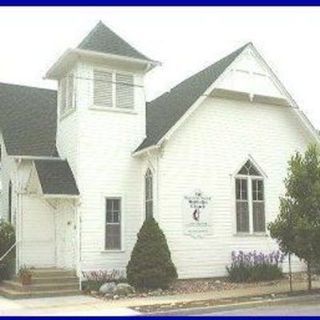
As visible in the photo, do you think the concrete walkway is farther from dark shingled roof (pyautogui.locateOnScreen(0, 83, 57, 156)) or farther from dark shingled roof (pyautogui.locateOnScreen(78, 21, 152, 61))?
dark shingled roof (pyautogui.locateOnScreen(78, 21, 152, 61))

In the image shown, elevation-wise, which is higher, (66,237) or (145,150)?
(145,150)

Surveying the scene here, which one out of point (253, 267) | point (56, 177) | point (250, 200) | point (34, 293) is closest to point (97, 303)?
point (34, 293)

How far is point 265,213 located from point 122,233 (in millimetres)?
5391

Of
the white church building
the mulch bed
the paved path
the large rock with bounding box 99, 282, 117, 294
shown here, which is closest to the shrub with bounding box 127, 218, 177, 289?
the mulch bed

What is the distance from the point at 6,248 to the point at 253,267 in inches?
340

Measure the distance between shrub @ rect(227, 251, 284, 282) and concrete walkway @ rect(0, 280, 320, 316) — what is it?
4.90 feet

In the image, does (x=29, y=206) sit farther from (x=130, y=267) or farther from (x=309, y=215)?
(x=309, y=215)

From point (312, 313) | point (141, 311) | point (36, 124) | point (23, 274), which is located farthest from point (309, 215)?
point (36, 124)

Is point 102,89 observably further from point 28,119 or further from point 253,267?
point 253,267

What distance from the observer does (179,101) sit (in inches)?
866

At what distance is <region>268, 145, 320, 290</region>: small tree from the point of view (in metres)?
16.8

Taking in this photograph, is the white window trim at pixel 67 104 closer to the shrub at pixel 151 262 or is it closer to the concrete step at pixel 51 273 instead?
the shrub at pixel 151 262

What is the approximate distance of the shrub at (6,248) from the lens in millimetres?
20578

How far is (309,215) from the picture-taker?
17094 millimetres
